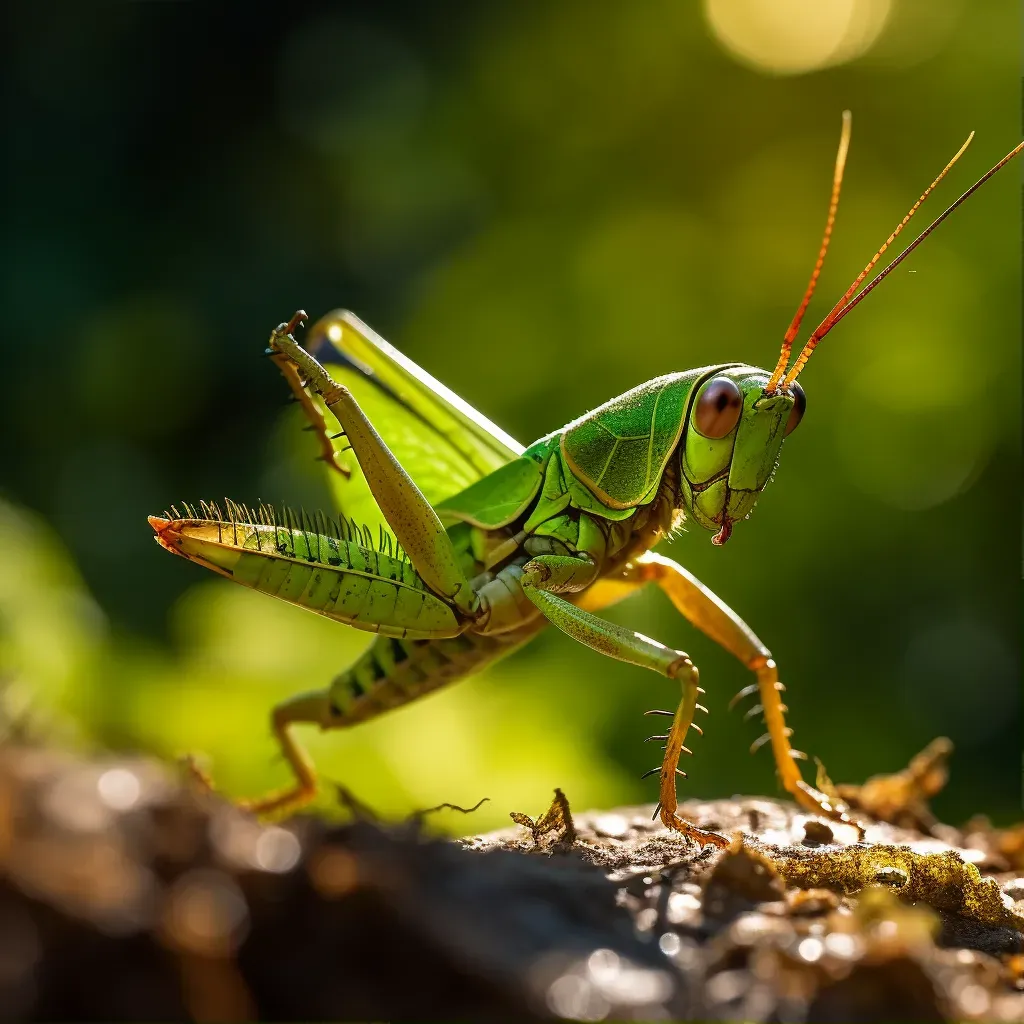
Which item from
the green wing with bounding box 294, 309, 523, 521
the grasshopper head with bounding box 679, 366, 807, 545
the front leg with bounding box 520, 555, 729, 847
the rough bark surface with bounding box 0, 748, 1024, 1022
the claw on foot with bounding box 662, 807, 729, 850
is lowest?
the rough bark surface with bounding box 0, 748, 1024, 1022

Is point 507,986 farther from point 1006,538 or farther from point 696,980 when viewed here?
point 1006,538

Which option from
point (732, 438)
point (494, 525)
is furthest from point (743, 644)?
point (494, 525)

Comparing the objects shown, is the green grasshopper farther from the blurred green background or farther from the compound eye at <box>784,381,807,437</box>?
the blurred green background

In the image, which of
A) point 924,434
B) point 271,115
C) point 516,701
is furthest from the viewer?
point 271,115

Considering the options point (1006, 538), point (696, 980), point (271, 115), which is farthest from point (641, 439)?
point (271, 115)

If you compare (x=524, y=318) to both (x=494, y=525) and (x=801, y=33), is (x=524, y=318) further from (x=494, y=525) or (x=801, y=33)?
(x=494, y=525)

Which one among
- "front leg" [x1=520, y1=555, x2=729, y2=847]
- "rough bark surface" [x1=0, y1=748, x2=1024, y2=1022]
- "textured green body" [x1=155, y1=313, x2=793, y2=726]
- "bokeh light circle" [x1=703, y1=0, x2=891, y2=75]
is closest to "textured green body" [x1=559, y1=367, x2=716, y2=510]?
"textured green body" [x1=155, y1=313, x2=793, y2=726]
